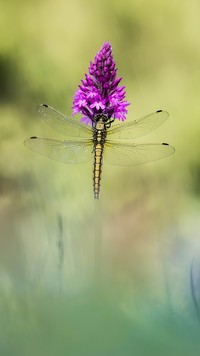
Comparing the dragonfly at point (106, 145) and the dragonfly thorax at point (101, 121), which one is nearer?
the dragonfly thorax at point (101, 121)

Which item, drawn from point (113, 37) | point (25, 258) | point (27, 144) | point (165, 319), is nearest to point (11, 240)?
point (25, 258)

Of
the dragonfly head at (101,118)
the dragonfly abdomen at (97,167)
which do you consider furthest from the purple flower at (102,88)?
the dragonfly abdomen at (97,167)

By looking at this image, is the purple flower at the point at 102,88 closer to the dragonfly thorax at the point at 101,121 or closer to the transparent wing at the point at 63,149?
the dragonfly thorax at the point at 101,121

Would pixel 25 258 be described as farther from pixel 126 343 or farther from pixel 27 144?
pixel 126 343

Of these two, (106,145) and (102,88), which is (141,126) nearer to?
(106,145)

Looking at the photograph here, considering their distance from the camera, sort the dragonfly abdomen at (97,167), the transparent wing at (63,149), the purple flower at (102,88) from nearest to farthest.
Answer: the purple flower at (102,88) < the dragonfly abdomen at (97,167) < the transparent wing at (63,149)

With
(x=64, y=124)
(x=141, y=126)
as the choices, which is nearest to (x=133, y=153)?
(x=141, y=126)

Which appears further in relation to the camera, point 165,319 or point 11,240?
point 11,240

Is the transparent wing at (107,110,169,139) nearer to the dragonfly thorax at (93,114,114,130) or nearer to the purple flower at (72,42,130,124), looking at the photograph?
the dragonfly thorax at (93,114,114,130)
